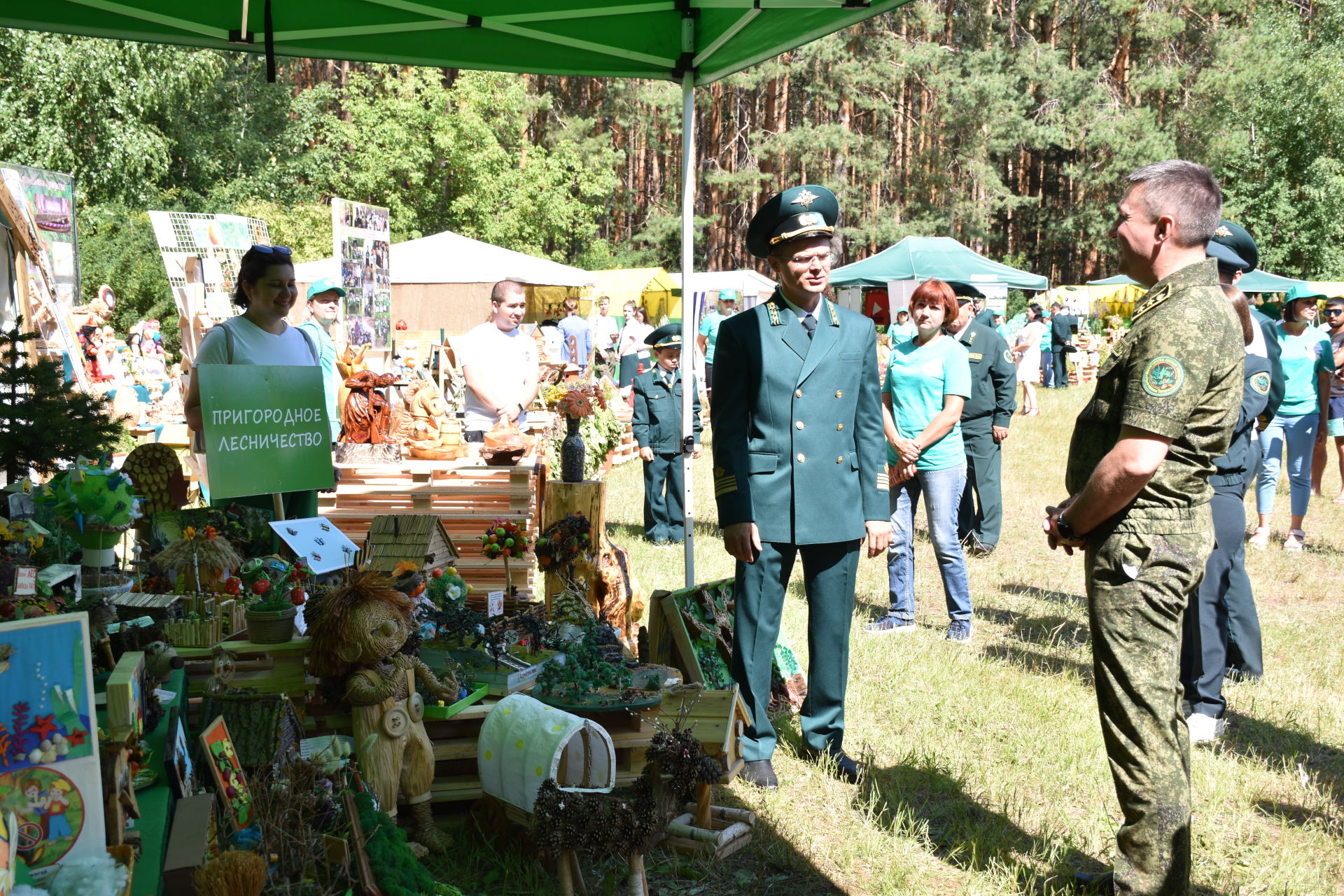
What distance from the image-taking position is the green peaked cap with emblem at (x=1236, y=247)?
4098 mm

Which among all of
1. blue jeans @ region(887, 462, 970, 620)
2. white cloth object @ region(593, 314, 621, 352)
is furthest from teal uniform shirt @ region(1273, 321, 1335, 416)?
white cloth object @ region(593, 314, 621, 352)

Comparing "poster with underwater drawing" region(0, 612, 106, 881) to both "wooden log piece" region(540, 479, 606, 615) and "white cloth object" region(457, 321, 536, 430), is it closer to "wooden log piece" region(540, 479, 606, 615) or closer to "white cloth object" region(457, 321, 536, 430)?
"wooden log piece" region(540, 479, 606, 615)

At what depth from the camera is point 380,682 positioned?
10.0 ft

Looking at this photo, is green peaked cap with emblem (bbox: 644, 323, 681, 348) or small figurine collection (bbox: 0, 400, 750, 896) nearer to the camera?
small figurine collection (bbox: 0, 400, 750, 896)

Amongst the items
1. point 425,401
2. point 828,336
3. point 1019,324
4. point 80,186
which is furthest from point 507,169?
point 828,336

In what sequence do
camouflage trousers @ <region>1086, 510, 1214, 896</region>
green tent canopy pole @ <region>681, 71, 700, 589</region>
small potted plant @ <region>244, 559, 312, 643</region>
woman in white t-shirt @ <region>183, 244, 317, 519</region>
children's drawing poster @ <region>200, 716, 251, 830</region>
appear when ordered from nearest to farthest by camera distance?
children's drawing poster @ <region>200, 716, 251, 830</region>, camouflage trousers @ <region>1086, 510, 1214, 896</region>, small potted plant @ <region>244, 559, 312, 643</region>, woman in white t-shirt @ <region>183, 244, 317, 519</region>, green tent canopy pole @ <region>681, 71, 700, 589</region>

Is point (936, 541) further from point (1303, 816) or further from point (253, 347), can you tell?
point (253, 347)

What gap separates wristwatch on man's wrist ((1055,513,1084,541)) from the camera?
9.49ft

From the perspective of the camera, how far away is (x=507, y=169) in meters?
33.1

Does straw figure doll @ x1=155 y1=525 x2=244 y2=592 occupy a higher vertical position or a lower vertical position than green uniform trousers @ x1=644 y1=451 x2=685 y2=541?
higher

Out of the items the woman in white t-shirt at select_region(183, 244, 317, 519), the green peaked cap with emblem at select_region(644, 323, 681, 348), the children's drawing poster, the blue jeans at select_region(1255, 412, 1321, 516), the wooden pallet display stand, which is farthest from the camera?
the green peaked cap with emblem at select_region(644, 323, 681, 348)

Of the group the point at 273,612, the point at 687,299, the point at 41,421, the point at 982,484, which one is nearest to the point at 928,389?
the point at 687,299

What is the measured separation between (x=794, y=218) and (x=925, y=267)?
46.3 ft

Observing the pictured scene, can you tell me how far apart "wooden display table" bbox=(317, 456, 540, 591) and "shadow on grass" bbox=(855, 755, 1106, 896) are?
2496 millimetres
